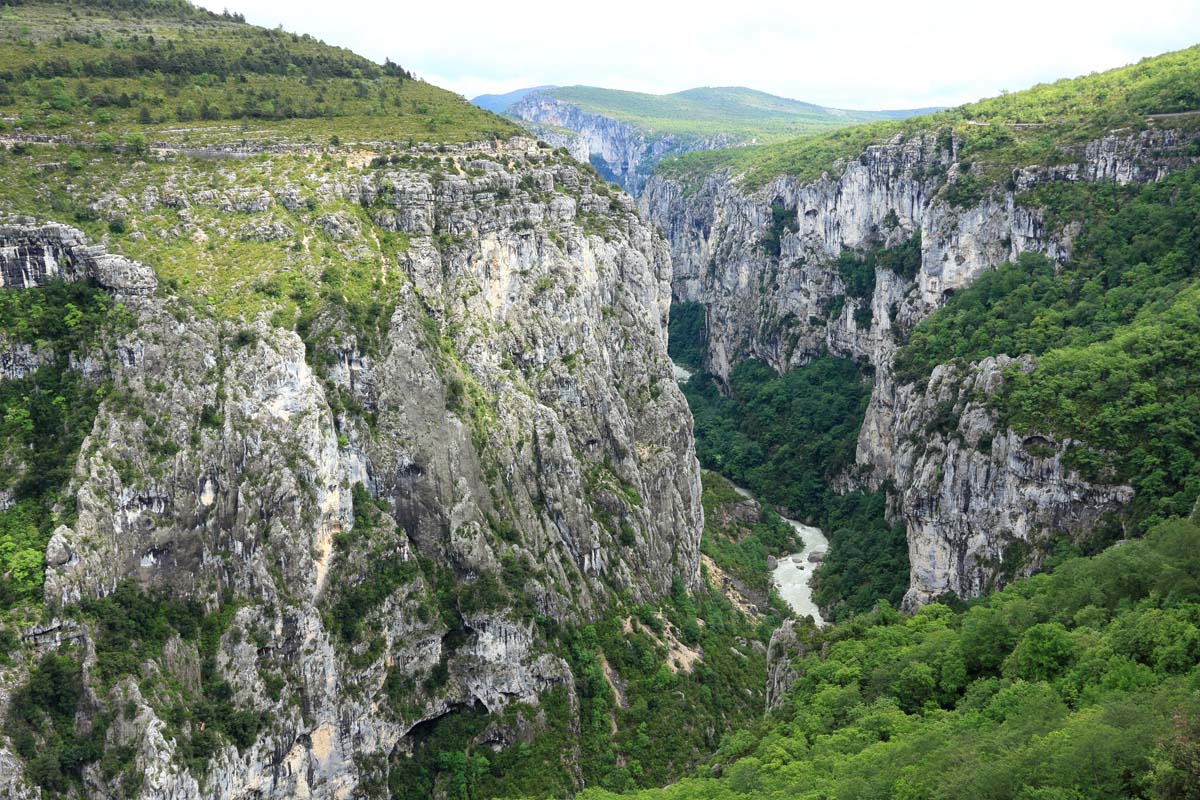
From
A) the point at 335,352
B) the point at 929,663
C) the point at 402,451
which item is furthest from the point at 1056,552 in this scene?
the point at 335,352

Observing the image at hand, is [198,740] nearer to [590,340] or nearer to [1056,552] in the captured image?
[590,340]

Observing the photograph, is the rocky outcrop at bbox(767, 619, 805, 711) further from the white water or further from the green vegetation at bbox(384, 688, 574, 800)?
the white water

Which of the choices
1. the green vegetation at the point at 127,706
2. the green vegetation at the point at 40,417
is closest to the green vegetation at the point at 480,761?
the green vegetation at the point at 127,706

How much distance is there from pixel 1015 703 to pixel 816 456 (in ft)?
287

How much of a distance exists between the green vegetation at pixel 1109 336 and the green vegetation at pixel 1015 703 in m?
17.7

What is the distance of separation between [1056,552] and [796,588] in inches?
1284

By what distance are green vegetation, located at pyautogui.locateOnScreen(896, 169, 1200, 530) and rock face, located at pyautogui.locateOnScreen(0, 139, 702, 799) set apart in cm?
3360

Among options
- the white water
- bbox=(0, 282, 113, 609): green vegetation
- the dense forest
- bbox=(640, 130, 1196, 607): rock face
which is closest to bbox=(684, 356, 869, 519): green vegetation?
the dense forest

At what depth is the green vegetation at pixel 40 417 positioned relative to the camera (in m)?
50.5

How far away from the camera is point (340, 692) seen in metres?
60.1

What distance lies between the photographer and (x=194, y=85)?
83.6 metres

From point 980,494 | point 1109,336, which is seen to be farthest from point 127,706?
point 1109,336

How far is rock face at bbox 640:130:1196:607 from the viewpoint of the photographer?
79188 mm

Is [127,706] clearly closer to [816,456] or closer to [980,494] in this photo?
[980,494]
